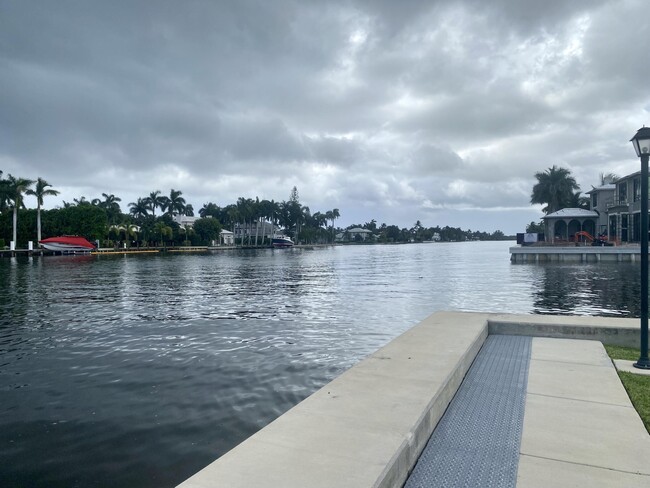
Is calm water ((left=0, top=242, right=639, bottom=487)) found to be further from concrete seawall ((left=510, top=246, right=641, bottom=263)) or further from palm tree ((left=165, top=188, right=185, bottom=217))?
palm tree ((left=165, top=188, right=185, bottom=217))

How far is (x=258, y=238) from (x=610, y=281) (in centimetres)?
13992

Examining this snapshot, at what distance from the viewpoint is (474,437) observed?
4680 millimetres

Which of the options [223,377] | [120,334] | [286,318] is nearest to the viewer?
[223,377]

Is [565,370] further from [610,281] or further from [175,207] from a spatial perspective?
[175,207]

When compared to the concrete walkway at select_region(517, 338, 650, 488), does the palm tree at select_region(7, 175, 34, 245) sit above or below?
above

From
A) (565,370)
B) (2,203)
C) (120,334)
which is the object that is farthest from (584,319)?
(2,203)

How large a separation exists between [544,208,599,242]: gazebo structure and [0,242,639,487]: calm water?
4105 centimetres

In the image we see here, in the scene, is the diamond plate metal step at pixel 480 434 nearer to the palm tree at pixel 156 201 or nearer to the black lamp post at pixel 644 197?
the black lamp post at pixel 644 197

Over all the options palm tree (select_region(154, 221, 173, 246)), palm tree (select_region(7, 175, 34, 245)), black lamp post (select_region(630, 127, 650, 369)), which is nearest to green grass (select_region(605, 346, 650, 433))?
black lamp post (select_region(630, 127, 650, 369))

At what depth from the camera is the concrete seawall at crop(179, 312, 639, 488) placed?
3.36 meters

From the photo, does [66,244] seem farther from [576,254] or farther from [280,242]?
[576,254]

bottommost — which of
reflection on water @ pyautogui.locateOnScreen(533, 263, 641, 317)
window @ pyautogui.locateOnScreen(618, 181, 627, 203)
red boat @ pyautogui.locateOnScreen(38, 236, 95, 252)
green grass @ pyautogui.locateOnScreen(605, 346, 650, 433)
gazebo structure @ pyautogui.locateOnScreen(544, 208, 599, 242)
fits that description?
reflection on water @ pyautogui.locateOnScreen(533, 263, 641, 317)

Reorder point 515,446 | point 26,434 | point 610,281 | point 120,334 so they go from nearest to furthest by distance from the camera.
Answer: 1. point 515,446
2. point 26,434
3. point 120,334
4. point 610,281

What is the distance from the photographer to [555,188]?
81250mm
